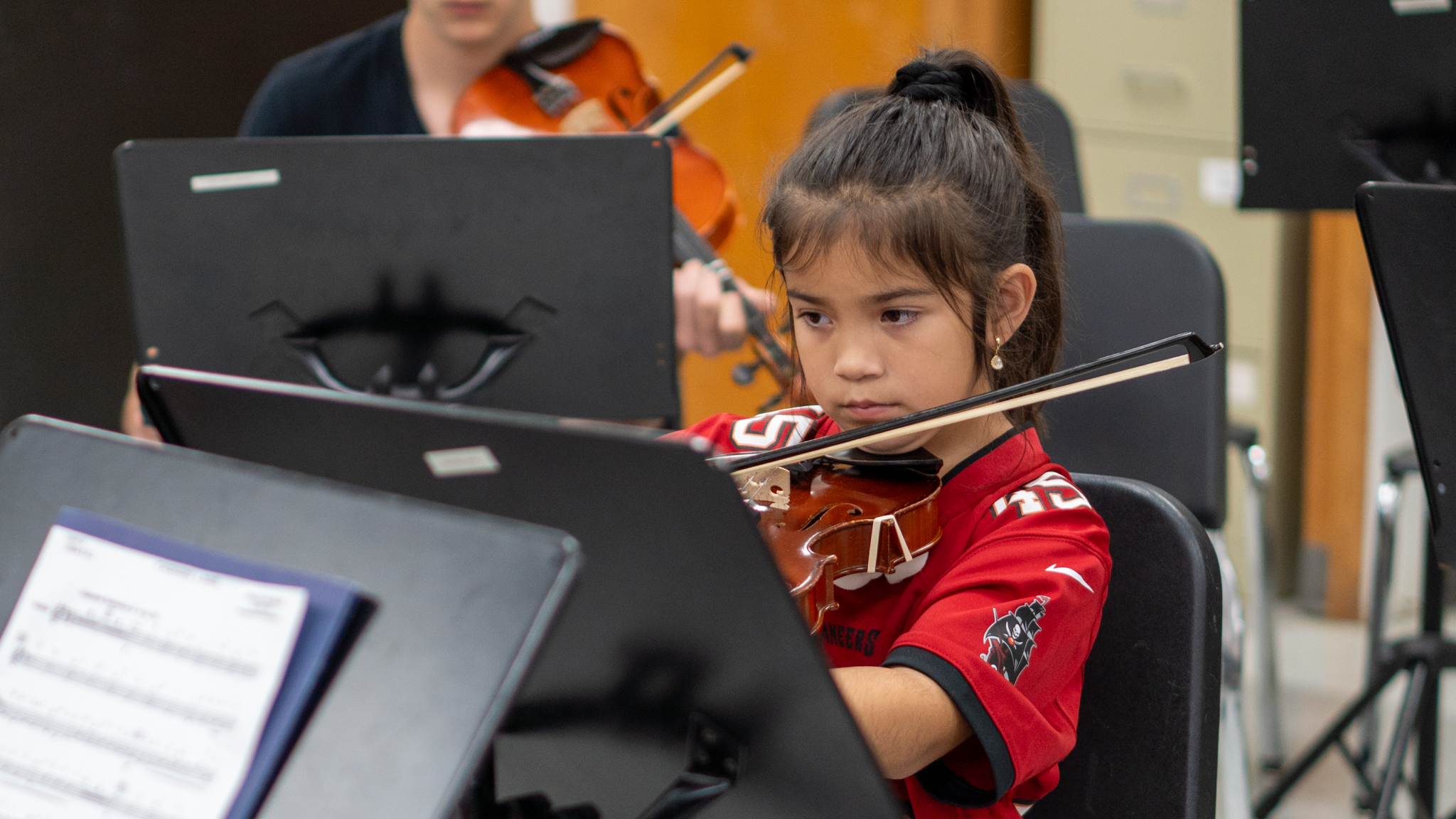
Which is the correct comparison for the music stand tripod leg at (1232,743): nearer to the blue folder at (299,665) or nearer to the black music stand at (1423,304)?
the black music stand at (1423,304)

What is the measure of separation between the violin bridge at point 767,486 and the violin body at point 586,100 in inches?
29.5

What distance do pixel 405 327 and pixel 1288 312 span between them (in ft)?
6.54

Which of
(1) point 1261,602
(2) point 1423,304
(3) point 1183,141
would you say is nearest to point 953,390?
(2) point 1423,304

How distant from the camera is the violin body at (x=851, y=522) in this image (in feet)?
2.36

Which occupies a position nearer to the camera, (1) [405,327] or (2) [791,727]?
(2) [791,727]

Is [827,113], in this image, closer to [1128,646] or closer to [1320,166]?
[1320,166]

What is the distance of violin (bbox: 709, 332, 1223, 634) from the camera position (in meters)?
0.72

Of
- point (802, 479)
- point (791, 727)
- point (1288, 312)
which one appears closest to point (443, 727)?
point (791, 727)

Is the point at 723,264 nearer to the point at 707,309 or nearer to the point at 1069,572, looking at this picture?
the point at 707,309

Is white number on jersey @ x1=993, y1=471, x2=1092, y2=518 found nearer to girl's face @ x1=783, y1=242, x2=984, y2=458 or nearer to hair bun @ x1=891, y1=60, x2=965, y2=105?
girl's face @ x1=783, y1=242, x2=984, y2=458

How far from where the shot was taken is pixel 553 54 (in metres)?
1.55

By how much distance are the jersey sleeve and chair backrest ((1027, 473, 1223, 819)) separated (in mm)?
61

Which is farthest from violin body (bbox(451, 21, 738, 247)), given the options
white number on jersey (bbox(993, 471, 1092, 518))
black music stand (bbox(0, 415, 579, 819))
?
black music stand (bbox(0, 415, 579, 819))

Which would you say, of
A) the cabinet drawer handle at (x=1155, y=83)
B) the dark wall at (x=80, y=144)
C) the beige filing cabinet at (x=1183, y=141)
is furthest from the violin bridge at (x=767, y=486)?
the cabinet drawer handle at (x=1155, y=83)
